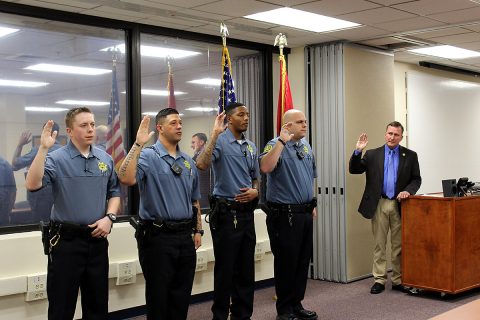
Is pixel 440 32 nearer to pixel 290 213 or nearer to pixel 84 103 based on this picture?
pixel 290 213

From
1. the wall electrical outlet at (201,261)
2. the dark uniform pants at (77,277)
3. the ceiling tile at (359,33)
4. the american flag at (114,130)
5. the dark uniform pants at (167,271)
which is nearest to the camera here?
the dark uniform pants at (77,277)

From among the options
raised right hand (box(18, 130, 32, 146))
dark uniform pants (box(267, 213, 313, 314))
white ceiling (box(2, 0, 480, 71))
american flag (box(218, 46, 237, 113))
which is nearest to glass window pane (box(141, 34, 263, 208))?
white ceiling (box(2, 0, 480, 71))

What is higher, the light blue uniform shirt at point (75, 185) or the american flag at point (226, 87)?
the american flag at point (226, 87)

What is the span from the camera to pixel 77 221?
3.30m

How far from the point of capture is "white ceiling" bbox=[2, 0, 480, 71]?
440 centimetres

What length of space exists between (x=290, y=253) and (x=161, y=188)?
1.38 meters

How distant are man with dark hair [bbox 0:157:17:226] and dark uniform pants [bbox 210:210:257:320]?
1541mm

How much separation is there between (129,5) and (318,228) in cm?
309

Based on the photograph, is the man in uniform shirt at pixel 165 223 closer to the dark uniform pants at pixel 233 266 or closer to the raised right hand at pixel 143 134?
the raised right hand at pixel 143 134

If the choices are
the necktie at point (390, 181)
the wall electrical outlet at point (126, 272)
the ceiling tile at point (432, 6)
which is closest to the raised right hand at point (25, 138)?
the wall electrical outlet at point (126, 272)

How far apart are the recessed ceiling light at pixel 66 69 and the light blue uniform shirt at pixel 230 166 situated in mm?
1330

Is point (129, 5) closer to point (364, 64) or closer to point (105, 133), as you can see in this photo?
point (105, 133)

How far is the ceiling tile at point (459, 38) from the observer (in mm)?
5840

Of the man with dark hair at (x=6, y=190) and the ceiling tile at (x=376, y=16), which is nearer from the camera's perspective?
the man with dark hair at (x=6, y=190)
